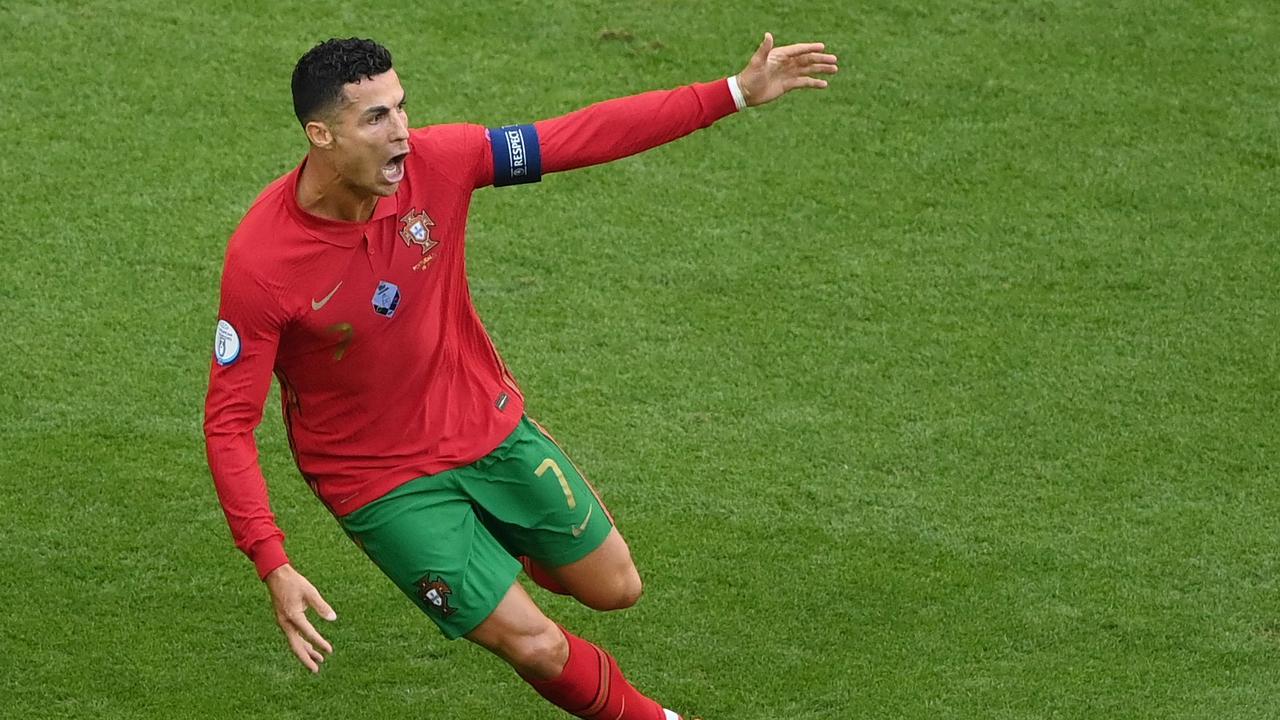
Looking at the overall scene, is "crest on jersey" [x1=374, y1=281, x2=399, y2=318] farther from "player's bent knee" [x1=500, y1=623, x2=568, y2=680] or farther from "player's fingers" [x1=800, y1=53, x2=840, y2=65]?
"player's fingers" [x1=800, y1=53, x2=840, y2=65]

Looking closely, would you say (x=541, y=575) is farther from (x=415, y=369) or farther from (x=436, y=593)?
(x=415, y=369)

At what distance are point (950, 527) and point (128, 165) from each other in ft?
14.6

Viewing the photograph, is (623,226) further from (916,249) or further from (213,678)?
(213,678)

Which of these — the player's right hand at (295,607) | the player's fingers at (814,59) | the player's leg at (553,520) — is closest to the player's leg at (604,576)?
the player's leg at (553,520)

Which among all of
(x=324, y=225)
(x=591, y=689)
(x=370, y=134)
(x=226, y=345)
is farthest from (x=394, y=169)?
(x=591, y=689)

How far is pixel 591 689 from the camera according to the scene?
17.9ft

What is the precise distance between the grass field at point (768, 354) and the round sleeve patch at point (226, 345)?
1.61 meters

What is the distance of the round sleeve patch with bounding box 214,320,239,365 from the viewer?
4840mm

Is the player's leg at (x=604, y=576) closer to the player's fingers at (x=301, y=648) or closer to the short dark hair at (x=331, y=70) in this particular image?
the player's fingers at (x=301, y=648)

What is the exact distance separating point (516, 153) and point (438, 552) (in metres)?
1.13

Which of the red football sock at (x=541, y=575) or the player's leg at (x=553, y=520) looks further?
the red football sock at (x=541, y=575)

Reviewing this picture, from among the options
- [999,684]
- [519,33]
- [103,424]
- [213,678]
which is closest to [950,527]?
[999,684]

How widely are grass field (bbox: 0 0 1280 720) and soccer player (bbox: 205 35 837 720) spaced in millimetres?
847

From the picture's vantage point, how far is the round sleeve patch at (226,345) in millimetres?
4840
